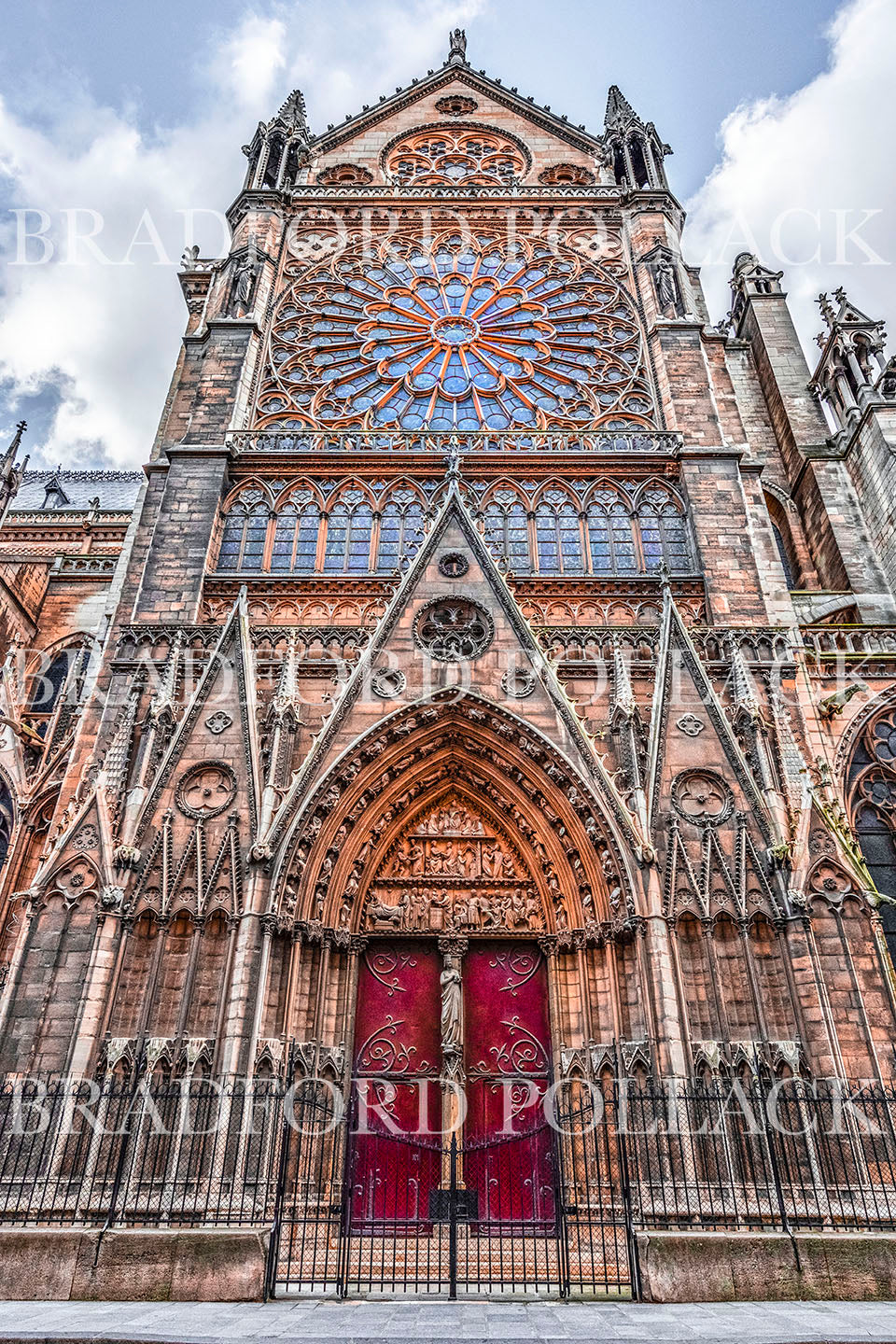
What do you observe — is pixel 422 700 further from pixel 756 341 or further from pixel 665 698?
pixel 756 341

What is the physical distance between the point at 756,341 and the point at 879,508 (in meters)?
7.86

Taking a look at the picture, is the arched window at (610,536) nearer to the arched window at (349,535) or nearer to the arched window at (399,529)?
the arched window at (399,529)

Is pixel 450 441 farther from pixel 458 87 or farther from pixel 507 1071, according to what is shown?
pixel 458 87

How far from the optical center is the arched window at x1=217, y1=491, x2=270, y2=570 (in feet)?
50.9

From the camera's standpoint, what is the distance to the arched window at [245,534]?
50.9ft

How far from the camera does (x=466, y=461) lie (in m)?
16.5

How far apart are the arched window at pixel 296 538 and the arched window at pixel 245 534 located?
27cm

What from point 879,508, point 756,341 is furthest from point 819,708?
point 756,341

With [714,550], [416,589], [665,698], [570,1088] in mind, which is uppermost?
[714,550]

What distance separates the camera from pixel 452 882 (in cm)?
1270

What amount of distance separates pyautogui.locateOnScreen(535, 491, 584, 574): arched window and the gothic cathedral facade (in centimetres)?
7

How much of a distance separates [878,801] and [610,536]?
628 cm

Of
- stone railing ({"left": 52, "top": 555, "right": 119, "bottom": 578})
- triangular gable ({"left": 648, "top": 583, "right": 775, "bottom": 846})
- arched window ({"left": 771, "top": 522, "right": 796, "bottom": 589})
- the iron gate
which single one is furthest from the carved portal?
stone railing ({"left": 52, "top": 555, "right": 119, "bottom": 578})

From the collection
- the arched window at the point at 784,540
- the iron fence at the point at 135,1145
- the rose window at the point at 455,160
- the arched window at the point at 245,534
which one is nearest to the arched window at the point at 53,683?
the arched window at the point at 245,534
